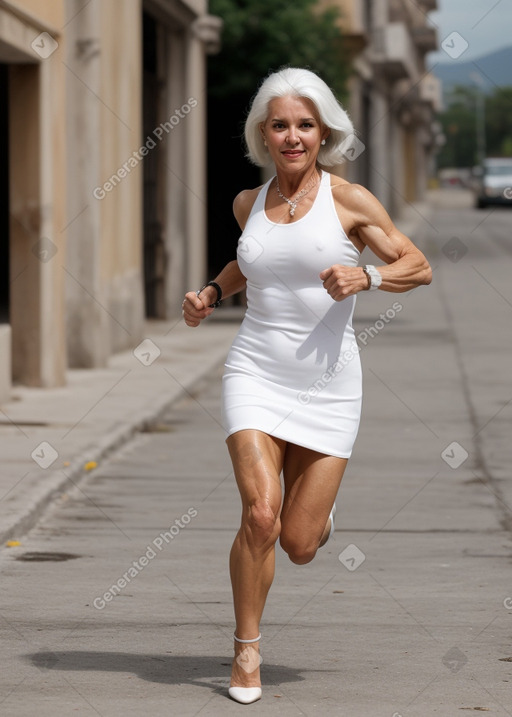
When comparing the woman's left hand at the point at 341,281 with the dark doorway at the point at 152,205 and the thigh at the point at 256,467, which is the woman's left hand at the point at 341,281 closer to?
the thigh at the point at 256,467

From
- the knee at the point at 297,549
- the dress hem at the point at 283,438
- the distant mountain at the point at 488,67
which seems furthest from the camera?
the distant mountain at the point at 488,67

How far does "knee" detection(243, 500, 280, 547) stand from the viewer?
4977mm

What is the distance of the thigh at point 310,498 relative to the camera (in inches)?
204

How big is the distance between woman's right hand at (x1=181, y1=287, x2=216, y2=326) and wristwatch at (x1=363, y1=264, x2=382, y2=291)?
627 mm

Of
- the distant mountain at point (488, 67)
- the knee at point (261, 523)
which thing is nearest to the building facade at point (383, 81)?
the distant mountain at point (488, 67)

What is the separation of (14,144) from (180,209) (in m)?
9.24

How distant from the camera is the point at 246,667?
505cm

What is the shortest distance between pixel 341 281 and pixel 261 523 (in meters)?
0.80

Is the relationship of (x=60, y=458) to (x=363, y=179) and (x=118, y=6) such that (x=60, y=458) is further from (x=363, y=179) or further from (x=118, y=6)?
(x=363, y=179)

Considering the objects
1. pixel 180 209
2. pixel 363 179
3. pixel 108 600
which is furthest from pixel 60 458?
pixel 363 179

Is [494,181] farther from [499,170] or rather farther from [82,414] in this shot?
[82,414]

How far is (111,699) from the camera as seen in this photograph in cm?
→ 508

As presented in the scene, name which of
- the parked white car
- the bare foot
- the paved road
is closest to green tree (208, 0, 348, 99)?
the paved road

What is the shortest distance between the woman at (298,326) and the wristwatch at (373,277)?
0.06 ft
